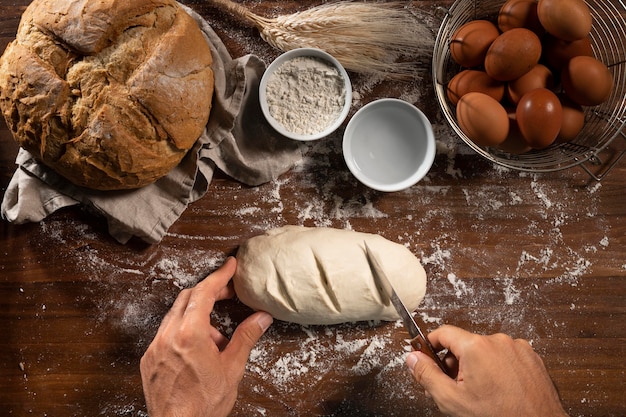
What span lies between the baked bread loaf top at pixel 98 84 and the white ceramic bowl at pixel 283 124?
11.3 inches

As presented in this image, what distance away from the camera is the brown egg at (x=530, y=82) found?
5.34 ft

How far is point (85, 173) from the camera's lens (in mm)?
1480

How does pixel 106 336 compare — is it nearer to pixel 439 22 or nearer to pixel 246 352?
pixel 246 352

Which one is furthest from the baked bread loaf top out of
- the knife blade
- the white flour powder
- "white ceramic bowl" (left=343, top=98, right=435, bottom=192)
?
the knife blade

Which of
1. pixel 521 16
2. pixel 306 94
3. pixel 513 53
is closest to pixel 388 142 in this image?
pixel 306 94

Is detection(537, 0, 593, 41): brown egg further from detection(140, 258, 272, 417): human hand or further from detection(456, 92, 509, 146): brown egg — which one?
detection(140, 258, 272, 417): human hand

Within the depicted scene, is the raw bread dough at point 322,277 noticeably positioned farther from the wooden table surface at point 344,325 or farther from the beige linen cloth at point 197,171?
the beige linen cloth at point 197,171

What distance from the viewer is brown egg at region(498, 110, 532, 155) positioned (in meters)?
1.67

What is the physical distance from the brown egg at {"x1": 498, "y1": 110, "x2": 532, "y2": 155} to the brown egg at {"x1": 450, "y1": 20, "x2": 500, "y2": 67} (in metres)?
0.23

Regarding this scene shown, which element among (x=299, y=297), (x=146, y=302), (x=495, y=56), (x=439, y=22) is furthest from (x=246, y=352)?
(x=439, y=22)

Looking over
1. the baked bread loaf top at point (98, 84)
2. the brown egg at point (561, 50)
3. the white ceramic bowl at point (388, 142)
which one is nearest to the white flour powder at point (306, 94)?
the white ceramic bowl at point (388, 142)

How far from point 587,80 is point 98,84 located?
1483 millimetres

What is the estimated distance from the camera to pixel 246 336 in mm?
1681

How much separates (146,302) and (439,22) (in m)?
1.51
